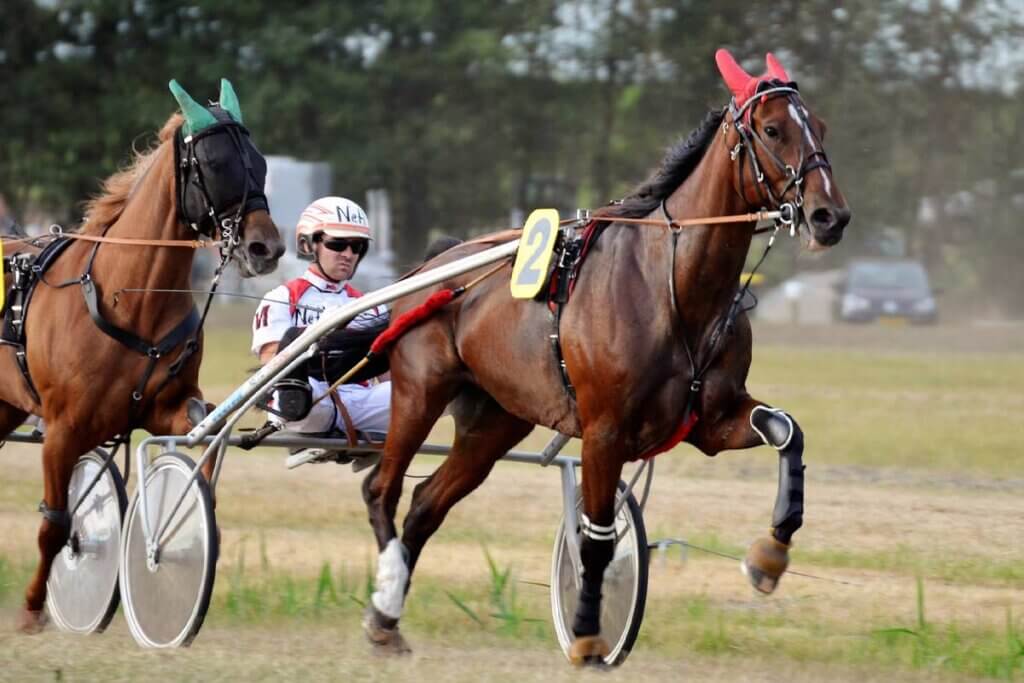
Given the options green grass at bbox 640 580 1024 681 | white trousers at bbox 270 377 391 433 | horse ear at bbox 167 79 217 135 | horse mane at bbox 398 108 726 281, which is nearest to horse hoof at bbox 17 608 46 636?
white trousers at bbox 270 377 391 433

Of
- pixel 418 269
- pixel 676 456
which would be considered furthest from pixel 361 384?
pixel 676 456

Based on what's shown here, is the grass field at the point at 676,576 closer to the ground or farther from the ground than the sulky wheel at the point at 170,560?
closer to the ground

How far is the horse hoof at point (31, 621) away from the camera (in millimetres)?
6957

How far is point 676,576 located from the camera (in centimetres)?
830

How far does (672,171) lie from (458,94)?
25532 mm

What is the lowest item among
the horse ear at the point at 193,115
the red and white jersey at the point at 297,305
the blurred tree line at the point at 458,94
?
the red and white jersey at the point at 297,305

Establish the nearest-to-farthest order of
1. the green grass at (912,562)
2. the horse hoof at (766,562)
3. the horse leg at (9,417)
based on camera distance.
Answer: the horse hoof at (766,562) → the horse leg at (9,417) → the green grass at (912,562)

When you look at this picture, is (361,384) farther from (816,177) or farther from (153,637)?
(816,177)

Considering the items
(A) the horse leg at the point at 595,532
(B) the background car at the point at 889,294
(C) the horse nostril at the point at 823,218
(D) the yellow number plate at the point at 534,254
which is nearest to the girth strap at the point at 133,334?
(D) the yellow number plate at the point at 534,254

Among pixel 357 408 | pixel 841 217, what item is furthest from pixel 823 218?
pixel 357 408

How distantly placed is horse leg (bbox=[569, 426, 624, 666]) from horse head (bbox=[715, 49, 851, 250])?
84cm

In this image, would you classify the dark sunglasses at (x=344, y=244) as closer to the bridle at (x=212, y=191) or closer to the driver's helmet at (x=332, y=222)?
the driver's helmet at (x=332, y=222)

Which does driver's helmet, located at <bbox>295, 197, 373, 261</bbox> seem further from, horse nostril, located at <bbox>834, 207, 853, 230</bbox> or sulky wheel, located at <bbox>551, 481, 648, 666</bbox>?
horse nostril, located at <bbox>834, 207, 853, 230</bbox>

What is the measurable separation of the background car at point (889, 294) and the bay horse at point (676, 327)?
82.6 feet
